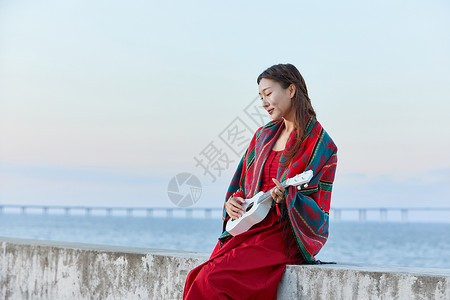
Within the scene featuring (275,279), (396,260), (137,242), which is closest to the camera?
(275,279)

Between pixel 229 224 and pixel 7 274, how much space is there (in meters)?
2.06

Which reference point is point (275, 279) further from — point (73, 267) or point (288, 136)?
point (73, 267)

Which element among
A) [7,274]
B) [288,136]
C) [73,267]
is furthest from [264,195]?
[7,274]

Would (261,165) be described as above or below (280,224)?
above

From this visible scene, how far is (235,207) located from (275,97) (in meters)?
0.50

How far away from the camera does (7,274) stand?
14.1ft

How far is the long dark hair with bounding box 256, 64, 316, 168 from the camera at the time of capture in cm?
286

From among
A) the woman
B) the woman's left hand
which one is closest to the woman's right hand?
the woman

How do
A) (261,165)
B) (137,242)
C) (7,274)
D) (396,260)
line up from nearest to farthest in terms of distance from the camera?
1. (261,165)
2. (7,274)
3. (396,260)
4. (137,242)

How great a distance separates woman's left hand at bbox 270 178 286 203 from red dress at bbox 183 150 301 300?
0.10 metres

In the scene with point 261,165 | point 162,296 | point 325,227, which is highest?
point 261,165

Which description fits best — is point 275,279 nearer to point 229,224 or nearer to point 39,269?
point 229,224

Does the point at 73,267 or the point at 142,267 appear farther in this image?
the point at 73,267

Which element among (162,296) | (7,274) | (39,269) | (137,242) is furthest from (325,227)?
(137,242)
